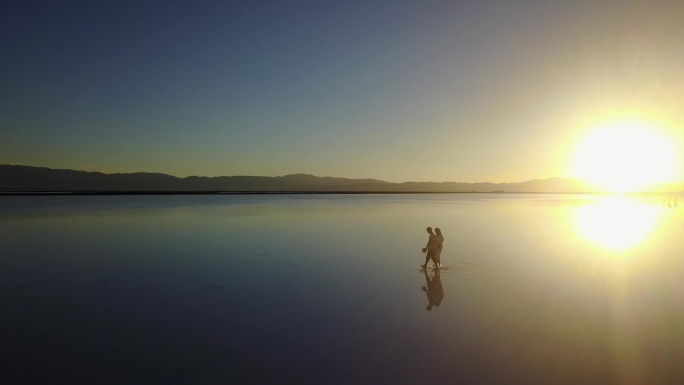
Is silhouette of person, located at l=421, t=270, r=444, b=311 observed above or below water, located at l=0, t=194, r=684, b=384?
above

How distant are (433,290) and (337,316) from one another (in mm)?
3187

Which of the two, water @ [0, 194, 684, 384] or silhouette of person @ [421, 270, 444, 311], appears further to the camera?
silhouette of person @ [421, 270, 444, 311]

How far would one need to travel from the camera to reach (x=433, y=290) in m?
11.1

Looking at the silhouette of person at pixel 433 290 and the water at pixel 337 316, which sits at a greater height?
the silhouette of person at pixel 433 290

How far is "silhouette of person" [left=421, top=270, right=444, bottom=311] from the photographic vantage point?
390 inches

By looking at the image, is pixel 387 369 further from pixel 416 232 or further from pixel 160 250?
pixel 416 232

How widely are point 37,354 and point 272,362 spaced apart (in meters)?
3.74

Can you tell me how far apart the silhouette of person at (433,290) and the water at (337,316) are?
0.26 feet

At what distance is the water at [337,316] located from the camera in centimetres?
638

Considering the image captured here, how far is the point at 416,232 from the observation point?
24938 millimetres

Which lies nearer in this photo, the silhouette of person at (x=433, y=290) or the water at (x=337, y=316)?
the water at (x=337, y=316)

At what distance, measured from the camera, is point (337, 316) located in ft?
29.3

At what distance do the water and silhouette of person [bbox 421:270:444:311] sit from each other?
78 mm

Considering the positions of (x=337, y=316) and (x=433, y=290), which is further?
(x=433, y=290)
